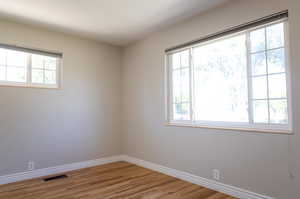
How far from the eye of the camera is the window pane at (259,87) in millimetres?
2332

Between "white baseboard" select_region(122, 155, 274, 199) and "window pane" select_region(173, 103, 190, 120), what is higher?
"window pane" select_region(173, 103, 190, 120)

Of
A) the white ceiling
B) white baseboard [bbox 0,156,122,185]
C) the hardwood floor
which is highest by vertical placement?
the white ceiling

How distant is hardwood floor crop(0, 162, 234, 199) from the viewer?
2.56 meters

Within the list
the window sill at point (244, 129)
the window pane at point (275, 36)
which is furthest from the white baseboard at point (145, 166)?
the window pane at point (275, 36)

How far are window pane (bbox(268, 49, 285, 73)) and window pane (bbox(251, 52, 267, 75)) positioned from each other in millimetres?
65

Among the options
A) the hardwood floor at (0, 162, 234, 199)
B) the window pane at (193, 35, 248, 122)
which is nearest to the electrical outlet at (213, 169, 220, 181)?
the hardwood floor at (0, 162, 234, 199)

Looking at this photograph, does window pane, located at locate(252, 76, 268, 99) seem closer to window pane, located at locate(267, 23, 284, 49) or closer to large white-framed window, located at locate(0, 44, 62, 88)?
window pane, located at locate(267, 23, 284, 49)

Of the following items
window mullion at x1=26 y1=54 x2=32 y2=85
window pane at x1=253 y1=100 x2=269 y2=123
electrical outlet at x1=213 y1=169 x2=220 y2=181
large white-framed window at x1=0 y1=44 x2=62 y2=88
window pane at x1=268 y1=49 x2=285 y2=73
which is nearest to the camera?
window pane at x1=268 y1=49 x2=285 y2=73

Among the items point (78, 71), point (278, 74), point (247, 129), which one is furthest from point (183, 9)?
point (78, 71)

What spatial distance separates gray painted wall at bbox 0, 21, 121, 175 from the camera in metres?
3.12

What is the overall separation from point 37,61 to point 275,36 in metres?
3.62

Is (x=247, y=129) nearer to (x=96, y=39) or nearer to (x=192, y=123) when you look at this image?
(x=192, y=123)

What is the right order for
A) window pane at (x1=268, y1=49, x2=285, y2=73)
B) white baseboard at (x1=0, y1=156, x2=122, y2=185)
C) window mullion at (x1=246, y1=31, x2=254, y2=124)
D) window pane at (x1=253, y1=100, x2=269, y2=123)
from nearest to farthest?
window pane at (x1=268, y1=49, x2=285, y2=73) < window pane at (x1=253, y1=100, x2=269, y2=123) < window mullion at (x1=246, y1=31, x2=254, y2=124) < white baseboard at (x1=0, y1=156, x2=122, y2=185)

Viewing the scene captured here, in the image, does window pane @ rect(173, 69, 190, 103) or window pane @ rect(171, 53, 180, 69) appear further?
window pane @ rect(171, 53, 180, 69)
